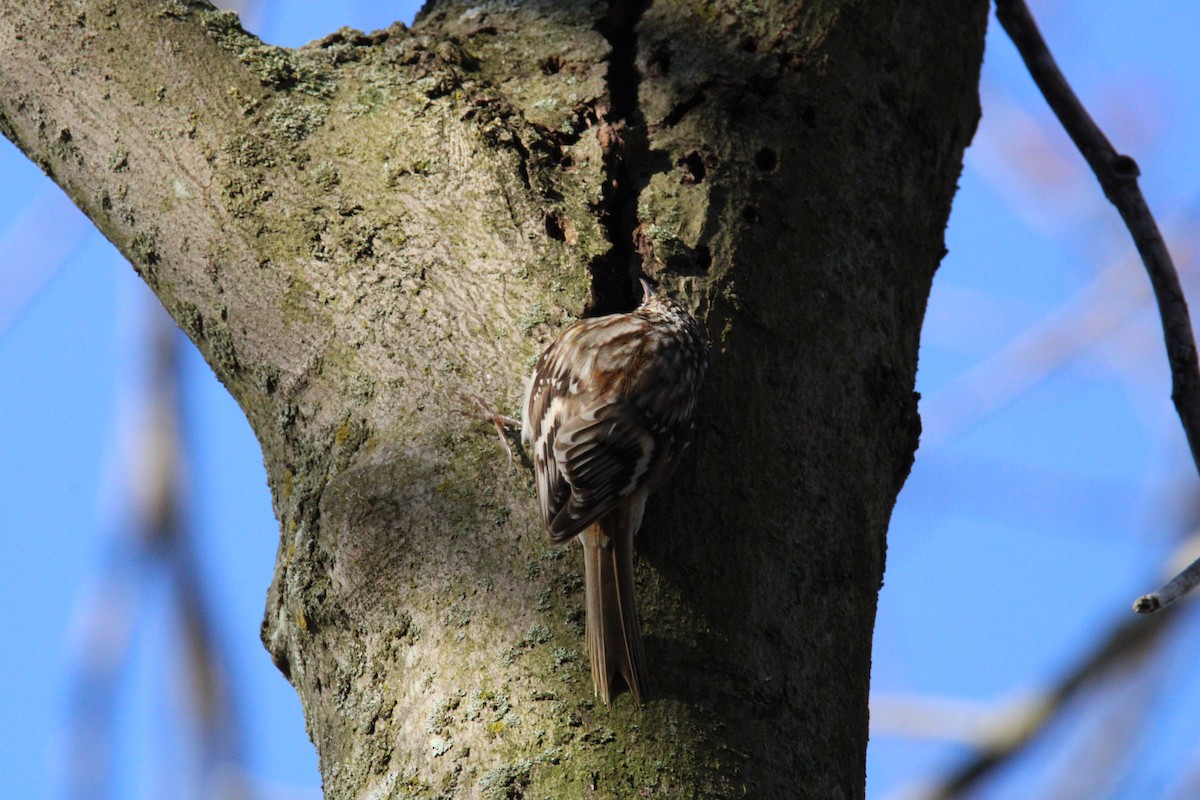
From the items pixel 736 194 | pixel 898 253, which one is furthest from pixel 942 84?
pixel 736 194

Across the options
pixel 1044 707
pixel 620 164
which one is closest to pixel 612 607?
pixel 620 164

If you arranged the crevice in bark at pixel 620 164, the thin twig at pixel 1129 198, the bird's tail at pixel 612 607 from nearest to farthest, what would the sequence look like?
the bird's tail at pixel 612 607 < the crevice in bark at pixel 620 164 < the thin twig at pixel 1129 198

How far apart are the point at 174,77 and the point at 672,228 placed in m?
1.00

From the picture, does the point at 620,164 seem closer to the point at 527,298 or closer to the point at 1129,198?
the point at 527,298

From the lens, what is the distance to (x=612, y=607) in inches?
69.6

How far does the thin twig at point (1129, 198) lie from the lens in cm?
240

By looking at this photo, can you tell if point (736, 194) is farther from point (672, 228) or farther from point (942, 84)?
point (942, 84)

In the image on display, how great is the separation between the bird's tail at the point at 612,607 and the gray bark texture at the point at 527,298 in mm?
25

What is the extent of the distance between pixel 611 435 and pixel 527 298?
1.29ft

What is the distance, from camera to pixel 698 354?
2.13 metres

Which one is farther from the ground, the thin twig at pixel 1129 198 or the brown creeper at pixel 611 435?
the thin twig at pixel 1129 198

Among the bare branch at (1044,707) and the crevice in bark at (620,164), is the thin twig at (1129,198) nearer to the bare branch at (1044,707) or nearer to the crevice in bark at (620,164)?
the bare branch at (1044,707)

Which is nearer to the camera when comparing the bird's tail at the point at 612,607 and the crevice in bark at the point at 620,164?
the bird's tail at the point at 612,607

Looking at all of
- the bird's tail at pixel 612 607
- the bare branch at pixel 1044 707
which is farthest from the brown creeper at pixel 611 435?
the bare branch at pixel 1044 707
